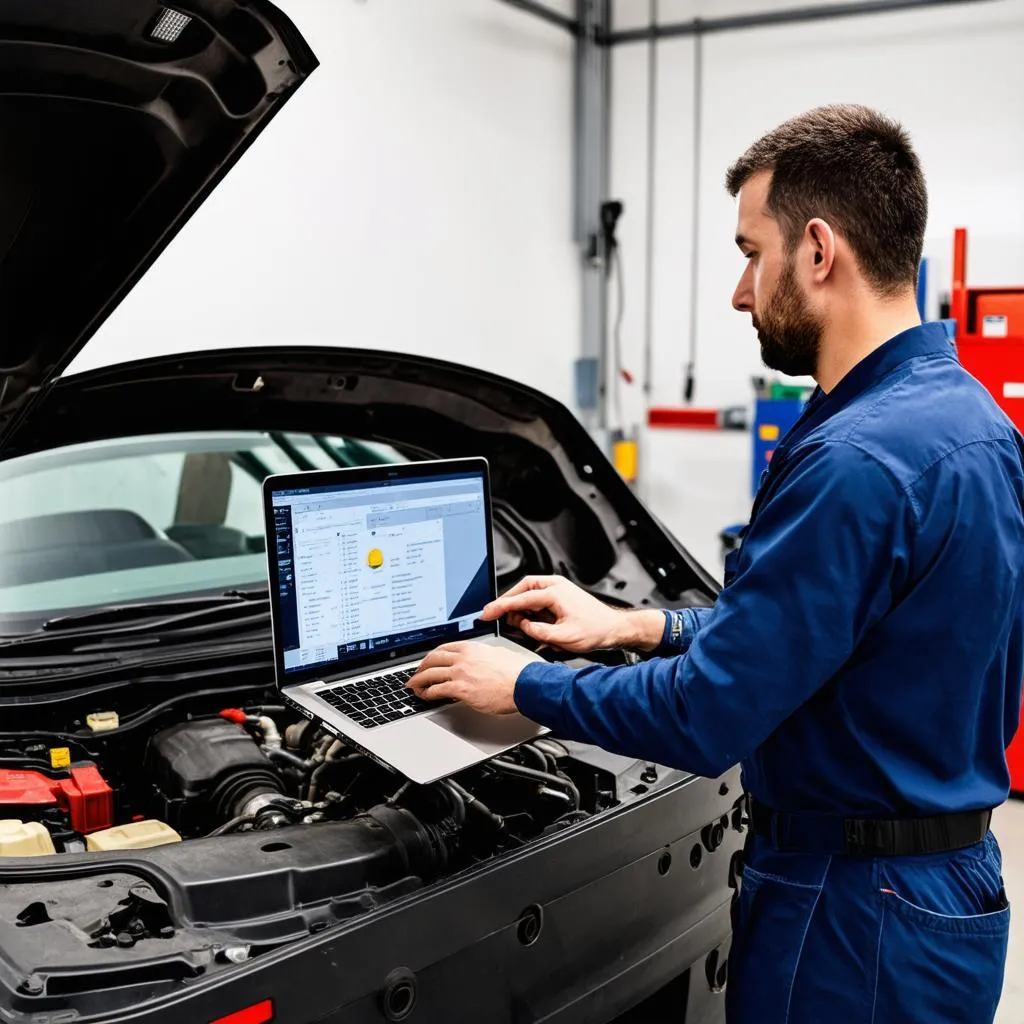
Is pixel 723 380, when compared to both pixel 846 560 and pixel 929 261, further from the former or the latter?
pixel 846 560

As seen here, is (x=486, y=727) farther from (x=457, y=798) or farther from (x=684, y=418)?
(x=684, y=418)

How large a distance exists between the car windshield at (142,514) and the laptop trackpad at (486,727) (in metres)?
0.83

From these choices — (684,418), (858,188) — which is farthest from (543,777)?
(684,418)

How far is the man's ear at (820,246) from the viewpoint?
53.1 inches

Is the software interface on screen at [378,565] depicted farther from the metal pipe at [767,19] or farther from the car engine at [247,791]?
the metal pipe at [767,19]

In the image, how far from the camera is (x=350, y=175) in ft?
15.5

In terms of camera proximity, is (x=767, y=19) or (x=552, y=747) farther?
(x=767, y=19)

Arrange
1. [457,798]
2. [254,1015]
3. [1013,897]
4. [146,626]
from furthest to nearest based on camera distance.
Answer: [1013,897] → [146,626] → [457,798] → [254,1015]

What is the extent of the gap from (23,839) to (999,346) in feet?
11.0

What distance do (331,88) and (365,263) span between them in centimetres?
73

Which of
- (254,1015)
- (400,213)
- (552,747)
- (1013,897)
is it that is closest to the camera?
(254,1015)

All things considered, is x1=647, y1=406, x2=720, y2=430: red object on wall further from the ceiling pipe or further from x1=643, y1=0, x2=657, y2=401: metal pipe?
the ceiling pipe

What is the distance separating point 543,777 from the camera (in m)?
1.74

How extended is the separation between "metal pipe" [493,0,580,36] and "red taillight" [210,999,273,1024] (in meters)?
5.30
